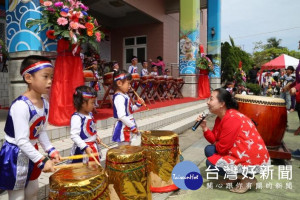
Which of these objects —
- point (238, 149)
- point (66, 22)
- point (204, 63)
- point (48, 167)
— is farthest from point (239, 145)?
point (204, 63)

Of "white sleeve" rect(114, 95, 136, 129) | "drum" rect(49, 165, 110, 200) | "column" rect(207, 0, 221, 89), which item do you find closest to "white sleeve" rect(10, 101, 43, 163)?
"drum" rect(49, 165, 110, 200)

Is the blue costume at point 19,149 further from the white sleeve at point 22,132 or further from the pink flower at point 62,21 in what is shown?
the pink flower at point 62,21

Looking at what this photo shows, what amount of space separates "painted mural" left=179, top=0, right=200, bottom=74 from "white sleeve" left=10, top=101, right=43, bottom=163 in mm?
10052

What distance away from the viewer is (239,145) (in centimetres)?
280

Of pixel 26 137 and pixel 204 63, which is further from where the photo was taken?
pixel 204 63

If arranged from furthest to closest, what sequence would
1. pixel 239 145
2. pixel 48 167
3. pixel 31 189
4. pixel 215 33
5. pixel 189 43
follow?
pixel 215 33, pixel 189 43, pixel 239 145, pixel 31 189, pixel 48 167

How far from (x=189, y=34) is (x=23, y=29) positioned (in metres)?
8.31

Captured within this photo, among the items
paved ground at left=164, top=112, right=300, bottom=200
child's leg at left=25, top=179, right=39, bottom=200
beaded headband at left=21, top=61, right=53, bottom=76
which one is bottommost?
paved ground at left=164, top=112, right=300, bottom=200

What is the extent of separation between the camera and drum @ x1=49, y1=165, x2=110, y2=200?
157 cm

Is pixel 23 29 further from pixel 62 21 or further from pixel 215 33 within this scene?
pixel 215 33

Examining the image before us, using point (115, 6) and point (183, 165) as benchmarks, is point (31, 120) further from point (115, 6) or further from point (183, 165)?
point (115, 6)

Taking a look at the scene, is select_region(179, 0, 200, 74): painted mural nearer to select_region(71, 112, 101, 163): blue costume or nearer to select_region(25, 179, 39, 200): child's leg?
select_region(71, 112, 101, 163): blue costume

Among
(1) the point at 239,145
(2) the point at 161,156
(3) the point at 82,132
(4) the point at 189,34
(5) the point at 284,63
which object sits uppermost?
(4) the point at 189,34

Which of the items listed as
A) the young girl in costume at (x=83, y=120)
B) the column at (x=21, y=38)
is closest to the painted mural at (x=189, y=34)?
the column at (x=21, y=38)
